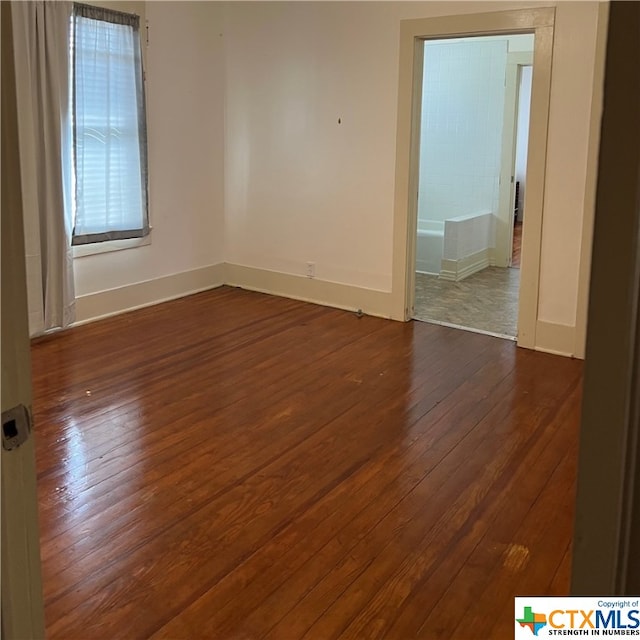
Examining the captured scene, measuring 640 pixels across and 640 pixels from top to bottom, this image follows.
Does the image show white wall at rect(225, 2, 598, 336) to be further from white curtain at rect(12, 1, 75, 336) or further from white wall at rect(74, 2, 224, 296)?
white curtain at rect(12, 1, 75, 336)

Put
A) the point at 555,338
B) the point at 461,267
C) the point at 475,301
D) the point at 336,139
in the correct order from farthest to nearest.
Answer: the point at 461,267 → the point at 475,301 → the point at 336,139 → the point at 555,338

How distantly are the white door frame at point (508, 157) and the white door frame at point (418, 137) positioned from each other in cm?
258

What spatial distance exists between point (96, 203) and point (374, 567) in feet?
12.0

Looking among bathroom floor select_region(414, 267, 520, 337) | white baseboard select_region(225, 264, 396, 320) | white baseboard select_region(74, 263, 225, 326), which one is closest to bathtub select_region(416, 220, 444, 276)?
bathroom floor select_region(414, 267, 520, 337)

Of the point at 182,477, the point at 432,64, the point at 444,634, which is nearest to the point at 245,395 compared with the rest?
the point at 182,477

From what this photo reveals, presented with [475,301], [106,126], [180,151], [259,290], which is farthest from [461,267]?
[106,126]

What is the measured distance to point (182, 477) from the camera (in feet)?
9.77

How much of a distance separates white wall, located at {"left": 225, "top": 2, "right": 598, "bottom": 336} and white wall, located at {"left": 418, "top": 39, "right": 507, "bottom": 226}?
2.19m

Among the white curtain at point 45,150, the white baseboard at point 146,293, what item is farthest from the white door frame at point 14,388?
the white baseboard at point 146,293

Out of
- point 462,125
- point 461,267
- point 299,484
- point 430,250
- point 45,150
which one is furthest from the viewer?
point 462,125

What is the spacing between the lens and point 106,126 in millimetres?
5090

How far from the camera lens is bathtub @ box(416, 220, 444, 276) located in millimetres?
7152

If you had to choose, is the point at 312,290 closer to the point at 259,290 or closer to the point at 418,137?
the point at 259,290

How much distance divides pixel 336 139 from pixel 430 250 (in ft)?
6.85
